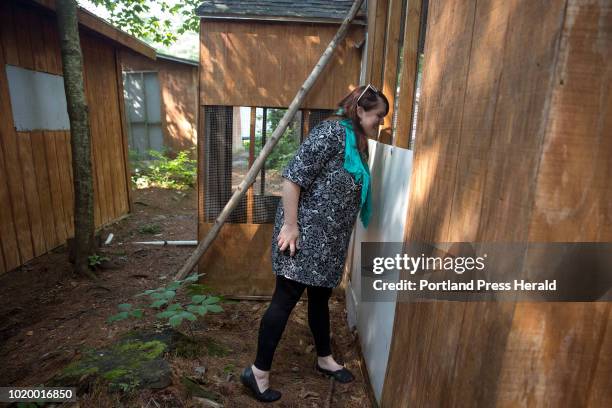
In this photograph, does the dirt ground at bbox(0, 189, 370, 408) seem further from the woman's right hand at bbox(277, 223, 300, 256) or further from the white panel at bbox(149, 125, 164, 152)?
the white panel at bbox(149, 125, 164, 152)

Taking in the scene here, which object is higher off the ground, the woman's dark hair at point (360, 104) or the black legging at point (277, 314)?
the woman's dark hair at point (360, 104)

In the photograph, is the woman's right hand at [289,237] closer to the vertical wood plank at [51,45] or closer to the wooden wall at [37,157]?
the wooden wall at [37,157]

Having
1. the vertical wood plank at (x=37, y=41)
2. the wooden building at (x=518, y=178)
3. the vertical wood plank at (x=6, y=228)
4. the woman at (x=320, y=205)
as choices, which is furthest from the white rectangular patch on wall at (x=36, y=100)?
the wooden building at (x=518, y=178)

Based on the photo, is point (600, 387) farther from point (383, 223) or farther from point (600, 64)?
point (383, 223)

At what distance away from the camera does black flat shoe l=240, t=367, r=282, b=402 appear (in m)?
2.22

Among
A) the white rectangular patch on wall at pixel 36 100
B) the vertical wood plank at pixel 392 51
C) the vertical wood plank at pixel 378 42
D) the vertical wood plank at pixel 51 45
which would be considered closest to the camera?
the vertical wood plank at pixel 392 51

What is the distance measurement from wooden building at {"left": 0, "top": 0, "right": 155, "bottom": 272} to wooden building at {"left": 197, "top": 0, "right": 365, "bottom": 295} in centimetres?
224

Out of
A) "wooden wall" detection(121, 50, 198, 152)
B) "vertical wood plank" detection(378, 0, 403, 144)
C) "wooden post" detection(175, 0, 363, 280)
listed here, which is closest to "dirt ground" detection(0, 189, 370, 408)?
"wooden post" detection(175, 0, 363, 280)

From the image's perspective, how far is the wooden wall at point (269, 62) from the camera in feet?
11.3

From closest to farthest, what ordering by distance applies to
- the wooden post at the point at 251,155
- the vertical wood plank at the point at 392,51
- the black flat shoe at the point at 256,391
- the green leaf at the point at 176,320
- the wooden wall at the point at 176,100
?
the black flat shoe at the point at 256,391 → the green leaf at the point at 176,320 → the vertical wood plank at the point at 392,51 → the wooden post at the point at 251,155 → the wooden wall at the point at 176,100

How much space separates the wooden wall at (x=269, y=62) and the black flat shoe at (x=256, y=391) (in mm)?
2404

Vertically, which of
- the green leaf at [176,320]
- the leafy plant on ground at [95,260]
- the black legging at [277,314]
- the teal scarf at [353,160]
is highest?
the teal scarf at [353,160]

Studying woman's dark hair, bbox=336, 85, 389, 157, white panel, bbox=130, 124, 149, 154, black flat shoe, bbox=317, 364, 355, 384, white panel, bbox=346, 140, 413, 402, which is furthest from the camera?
white panel, bbox=130, 124, 149, 154

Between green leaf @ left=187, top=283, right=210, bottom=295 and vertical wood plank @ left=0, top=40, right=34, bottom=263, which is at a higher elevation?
vertical wood plank @ left=0, top=40, right=34, bottom=263
